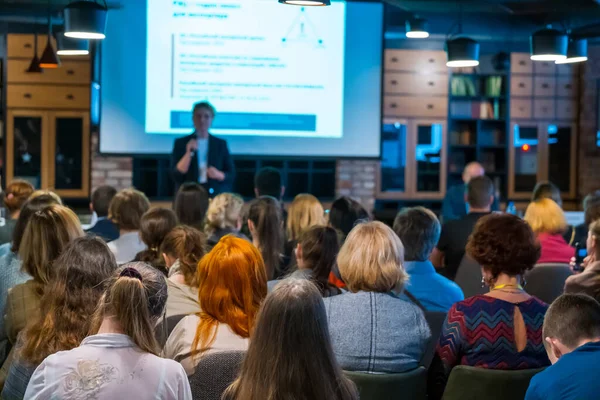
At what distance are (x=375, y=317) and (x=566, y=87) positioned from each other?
8.97m

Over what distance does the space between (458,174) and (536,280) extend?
6.39 metres

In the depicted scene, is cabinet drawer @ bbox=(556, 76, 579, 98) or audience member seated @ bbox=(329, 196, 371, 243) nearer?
audience member seated @ bbox=(329, 196, 371, 243)

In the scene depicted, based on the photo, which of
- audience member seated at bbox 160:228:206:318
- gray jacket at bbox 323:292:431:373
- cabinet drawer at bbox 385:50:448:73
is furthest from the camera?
cabinet drawer at bbox 385:50:448:73

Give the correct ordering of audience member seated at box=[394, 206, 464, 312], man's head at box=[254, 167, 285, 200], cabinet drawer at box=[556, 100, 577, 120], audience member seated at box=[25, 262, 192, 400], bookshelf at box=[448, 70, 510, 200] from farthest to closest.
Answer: cabinet drawer at box=[556, 100, 577, 120]
bookshelf at box=[448, 70, 510, 200]
man's head at box=[254, 167, 285, 200]
audience member seated at box=[394, 206, 464, 312]
audience member seated at box=[25, 262, 192, 400]

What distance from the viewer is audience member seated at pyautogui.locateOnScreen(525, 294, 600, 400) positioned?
2129mm

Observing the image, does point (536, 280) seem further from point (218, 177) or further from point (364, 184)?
point (364, 184)

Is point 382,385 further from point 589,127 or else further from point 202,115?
point 589,127

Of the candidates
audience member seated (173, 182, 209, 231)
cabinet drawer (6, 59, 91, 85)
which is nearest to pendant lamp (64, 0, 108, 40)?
audience member seated (173, 182, 209, 231)

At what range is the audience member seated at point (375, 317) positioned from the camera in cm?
272

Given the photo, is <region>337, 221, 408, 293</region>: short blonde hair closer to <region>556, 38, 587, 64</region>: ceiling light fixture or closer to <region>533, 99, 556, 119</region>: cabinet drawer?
<region>556, 38, 587, 64</region>: ceiling light fixture

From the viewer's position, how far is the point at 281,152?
7.98 m

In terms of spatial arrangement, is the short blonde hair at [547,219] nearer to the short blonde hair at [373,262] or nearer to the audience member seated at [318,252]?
the audience member seated at [318,252]

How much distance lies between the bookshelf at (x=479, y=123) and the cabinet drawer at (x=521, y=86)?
0.12 metres

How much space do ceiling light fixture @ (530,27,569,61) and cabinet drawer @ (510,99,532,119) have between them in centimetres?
373
